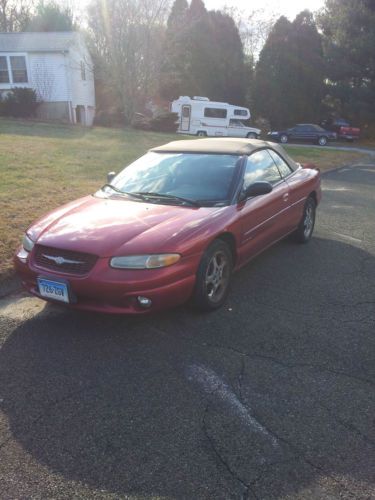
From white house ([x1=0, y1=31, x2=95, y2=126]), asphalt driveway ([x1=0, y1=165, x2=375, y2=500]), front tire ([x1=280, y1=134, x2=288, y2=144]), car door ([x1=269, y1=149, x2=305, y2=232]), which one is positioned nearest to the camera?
asphalt driveway ([x1=0, y1=165, x2=375, y2=500])

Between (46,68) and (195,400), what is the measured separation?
94.2 ft

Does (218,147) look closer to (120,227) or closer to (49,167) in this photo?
(120,227)

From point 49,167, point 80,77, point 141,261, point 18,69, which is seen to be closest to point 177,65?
point 80,77

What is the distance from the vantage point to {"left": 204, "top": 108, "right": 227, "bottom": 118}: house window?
100ft

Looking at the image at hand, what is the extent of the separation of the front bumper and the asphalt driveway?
28 cm

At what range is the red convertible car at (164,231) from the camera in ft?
11.0

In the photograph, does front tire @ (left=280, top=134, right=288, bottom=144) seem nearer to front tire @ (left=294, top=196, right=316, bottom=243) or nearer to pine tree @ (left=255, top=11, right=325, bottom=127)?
pine tree @ (left=255, top=11, right=325, bottom=127)

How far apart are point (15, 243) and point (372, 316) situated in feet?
13.0

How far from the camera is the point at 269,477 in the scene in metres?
2.17

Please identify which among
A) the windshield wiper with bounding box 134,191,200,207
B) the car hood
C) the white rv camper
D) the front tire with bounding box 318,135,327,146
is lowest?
the front tire with bounding box 318,135,327,146

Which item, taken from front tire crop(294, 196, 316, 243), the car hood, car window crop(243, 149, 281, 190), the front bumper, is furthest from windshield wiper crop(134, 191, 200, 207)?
front tire crop(294, 196, 316, 243)

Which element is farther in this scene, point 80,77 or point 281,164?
point 80,77

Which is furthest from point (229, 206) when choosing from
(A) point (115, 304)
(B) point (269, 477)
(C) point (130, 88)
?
(C) point (130, 88)

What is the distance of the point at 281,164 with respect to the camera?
5.57 m
